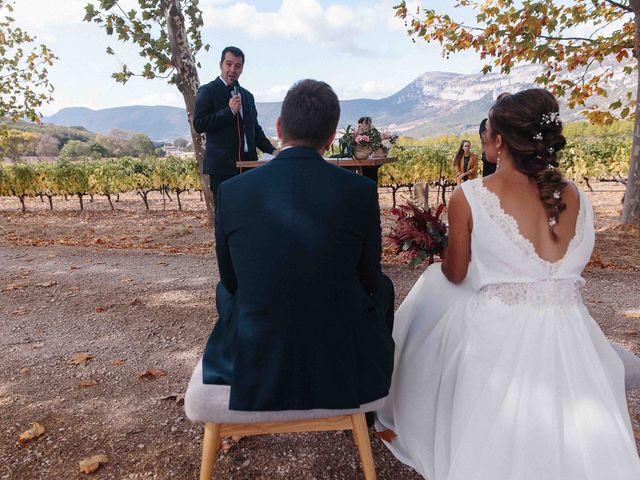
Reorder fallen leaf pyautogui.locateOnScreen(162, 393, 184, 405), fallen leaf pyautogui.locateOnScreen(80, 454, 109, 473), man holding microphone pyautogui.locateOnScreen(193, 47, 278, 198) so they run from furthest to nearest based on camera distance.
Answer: man holding microphone pyautogui.locateOnScreen(193, 47, 278, 198), fallen leaf pyautogui.locateOnScreen(162, 393, 184, 405), fallen leaf pyautogui.locateOnScreen(80, 454, 109, 473)

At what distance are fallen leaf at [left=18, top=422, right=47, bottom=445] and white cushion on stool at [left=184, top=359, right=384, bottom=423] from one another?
1452 millimetres

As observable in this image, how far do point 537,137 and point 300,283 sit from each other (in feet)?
3.94

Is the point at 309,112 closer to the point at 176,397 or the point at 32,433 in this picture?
the point at 176,397

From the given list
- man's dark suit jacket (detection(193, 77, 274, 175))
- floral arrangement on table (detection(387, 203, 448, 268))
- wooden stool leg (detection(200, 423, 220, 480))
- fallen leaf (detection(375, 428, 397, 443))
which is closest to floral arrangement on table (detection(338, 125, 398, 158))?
man's dark suit jacket (detection(193, 77, 274, 175))

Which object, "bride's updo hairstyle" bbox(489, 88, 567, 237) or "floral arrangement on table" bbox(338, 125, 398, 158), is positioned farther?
"floral arrangement on table" bbox(338, 125, 398, 158)

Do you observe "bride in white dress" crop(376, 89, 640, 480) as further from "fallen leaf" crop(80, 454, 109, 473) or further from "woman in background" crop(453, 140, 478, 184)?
"woman in background" crop(453, 140, 478, 184)

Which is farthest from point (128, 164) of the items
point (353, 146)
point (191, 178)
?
point (353, 146)

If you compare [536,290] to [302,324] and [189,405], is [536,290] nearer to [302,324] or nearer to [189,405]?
[302,324]

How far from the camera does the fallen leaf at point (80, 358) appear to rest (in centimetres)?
374

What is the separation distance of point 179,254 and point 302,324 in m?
5.98

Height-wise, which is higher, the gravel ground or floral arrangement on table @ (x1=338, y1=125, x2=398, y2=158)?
floral arrangement on table @ (x1=338, y1=125, x2=398, y2=158)

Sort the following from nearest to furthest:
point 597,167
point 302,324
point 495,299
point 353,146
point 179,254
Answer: point 302,324, point 495,299, point 353,146, point 179,254, point 597,167

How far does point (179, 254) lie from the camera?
7.32 metres

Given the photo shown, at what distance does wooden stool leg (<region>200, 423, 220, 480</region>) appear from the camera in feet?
6.60
